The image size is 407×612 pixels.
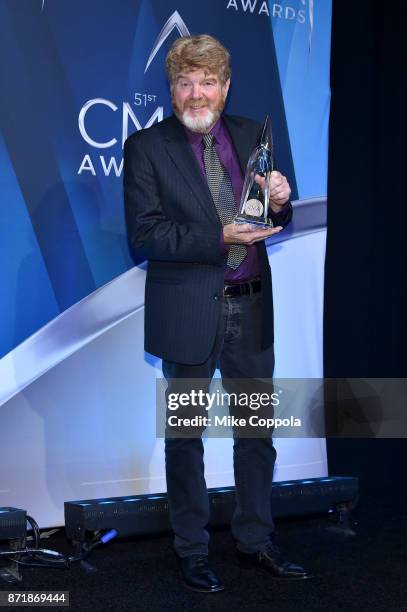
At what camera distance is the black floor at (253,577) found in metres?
2.26

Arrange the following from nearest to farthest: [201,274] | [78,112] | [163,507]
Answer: [201,274], [163,507], [78,112]

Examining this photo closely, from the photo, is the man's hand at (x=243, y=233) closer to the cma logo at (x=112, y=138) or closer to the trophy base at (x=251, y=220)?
the trophy base at (x=251, y=220)

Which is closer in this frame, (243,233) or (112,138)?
(243,233)

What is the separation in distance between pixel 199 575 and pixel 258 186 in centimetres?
115

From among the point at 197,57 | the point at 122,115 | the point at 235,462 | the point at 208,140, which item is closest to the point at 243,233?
the point at 208,140

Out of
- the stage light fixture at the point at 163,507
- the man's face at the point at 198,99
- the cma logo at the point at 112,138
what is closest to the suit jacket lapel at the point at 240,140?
the man's face at the point at 198,99

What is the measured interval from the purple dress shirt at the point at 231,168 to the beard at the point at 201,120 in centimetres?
6

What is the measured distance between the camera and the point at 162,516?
2807 mm

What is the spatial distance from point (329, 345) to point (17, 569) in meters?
1.85

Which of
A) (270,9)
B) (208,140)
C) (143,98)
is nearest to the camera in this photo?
(208,140)

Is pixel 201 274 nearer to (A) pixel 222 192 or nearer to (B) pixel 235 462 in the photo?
(A) pixel 222 192

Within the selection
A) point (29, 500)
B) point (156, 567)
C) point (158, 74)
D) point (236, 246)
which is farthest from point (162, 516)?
point (158, 74)

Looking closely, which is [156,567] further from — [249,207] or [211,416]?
[249,207]

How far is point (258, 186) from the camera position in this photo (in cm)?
238
